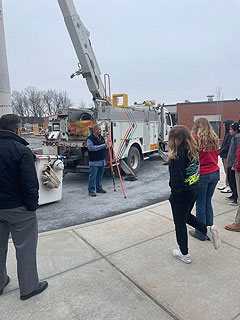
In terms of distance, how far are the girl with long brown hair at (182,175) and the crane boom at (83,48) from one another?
6039mm

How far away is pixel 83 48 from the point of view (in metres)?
7.88

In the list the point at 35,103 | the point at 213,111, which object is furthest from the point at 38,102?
the point at 213,111

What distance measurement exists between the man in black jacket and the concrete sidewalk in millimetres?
311

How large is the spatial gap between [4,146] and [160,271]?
220cm

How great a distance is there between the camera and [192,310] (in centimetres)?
226

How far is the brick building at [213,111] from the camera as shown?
24.8m

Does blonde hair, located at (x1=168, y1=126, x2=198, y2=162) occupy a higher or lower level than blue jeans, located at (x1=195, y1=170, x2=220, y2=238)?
higher

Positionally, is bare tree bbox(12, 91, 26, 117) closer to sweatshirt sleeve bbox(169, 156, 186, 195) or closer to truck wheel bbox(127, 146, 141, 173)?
truck wheel bbox(127, 146, 141, 173)

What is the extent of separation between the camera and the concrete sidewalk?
2270mm

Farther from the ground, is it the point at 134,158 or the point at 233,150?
the point at 233,150

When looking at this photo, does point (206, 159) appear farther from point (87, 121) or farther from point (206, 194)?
point (87, 121)

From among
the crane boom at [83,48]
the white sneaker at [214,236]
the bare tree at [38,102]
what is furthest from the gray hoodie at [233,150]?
the bare tree at [38,102]

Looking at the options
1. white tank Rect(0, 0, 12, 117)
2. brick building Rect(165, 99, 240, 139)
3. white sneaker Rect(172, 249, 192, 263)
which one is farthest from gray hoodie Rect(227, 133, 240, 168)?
brick building Rect(165, 99, 240, 139)

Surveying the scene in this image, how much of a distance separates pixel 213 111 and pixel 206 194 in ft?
79.1
